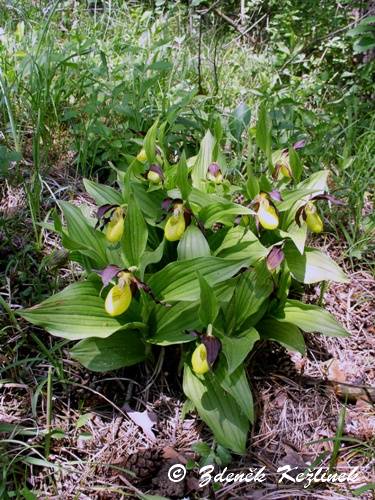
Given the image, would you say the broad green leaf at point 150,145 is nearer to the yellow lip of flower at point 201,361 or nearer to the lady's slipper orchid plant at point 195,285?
the lady's slipper orchid plant at point 195,285

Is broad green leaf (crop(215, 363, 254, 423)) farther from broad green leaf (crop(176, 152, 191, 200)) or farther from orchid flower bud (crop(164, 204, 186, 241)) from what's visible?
broad green leaf (crop(176, 152, 191, 200))

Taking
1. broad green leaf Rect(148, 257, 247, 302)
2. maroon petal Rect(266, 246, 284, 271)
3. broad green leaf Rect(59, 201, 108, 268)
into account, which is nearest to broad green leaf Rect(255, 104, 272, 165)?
maroon petal Rect(266, 246, 284, 271)

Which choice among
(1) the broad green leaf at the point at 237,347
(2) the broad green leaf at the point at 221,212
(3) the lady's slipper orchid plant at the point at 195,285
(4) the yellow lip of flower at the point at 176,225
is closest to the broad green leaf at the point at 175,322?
(3) the lady's slipper orchid plant at the point at 195,285

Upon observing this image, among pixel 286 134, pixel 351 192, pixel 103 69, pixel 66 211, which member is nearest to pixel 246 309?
pixel 66 211

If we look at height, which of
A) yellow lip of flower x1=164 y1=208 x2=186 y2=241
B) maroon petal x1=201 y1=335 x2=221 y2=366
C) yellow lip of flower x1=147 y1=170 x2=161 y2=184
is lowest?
maroon petal x1=201 y1=335 x2=221 y2=366

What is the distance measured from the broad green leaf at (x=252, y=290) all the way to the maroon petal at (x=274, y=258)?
0.05 metres

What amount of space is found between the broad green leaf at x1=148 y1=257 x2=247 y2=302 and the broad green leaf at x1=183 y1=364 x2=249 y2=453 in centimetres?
26

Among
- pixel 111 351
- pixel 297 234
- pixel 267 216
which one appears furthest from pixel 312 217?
pixel 111 351

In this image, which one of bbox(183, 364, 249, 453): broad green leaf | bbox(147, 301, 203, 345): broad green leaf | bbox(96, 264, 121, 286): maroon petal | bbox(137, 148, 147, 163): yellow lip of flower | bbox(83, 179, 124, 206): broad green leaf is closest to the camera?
bbox(96, 264, 121, 286): maroon petal

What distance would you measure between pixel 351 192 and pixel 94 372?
1511 millimetres

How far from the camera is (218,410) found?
55.7 inches

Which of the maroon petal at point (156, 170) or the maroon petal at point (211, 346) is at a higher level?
the maroon petal at point (156, 170)

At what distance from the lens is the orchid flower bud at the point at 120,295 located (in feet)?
4.43

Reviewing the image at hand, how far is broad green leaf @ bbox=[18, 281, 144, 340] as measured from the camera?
4.56 ft
